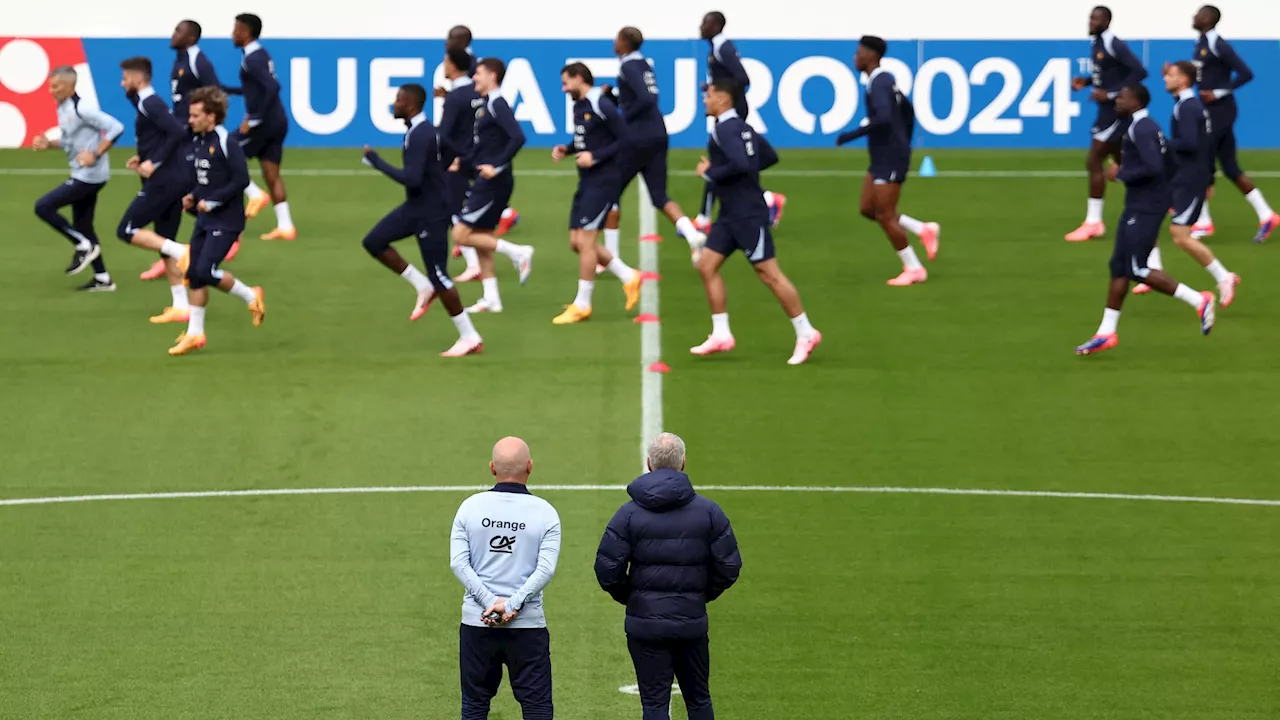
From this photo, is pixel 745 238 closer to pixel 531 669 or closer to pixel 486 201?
pixel 486 201

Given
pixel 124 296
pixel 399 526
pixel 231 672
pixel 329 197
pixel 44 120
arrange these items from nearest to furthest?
1. pixel 231 672
2. pixel 399 526
3. pixel 124 296
4. pixel 329 197
5. pixel 44 120

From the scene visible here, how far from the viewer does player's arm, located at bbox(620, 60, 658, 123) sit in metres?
19.7

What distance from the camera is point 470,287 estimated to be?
2034cm

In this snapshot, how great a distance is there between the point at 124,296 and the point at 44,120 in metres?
11.6

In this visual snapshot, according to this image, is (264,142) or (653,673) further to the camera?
(264,142)

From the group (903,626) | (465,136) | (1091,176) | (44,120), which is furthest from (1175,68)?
(44,120)

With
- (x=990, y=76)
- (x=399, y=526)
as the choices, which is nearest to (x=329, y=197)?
(x=990, y=76)

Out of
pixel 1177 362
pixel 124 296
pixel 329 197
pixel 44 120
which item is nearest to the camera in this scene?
pixel 1177 362

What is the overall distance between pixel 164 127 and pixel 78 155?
4.32 ft

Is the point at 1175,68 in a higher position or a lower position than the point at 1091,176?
higher

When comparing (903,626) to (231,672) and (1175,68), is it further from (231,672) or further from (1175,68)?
(1175,68)

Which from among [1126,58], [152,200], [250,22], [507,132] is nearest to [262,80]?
[250,22]

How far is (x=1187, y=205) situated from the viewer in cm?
1834

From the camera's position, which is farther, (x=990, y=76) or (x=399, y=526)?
(x=990, y=76)
